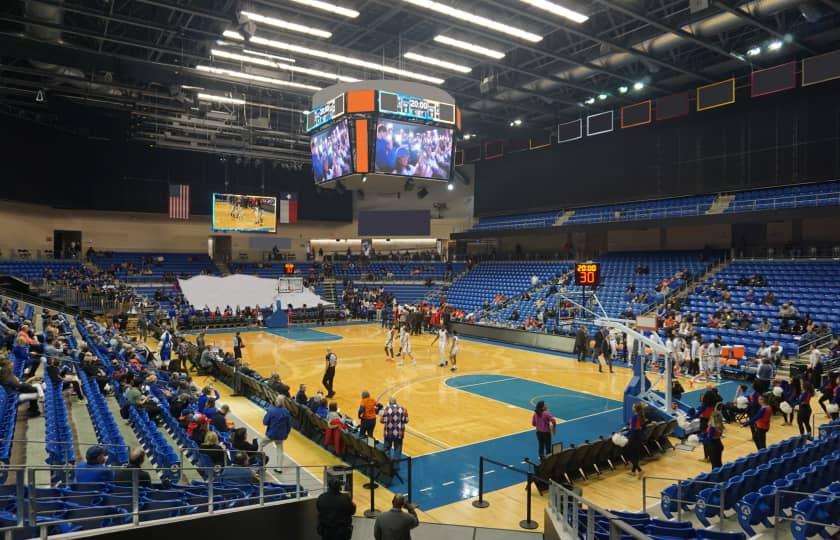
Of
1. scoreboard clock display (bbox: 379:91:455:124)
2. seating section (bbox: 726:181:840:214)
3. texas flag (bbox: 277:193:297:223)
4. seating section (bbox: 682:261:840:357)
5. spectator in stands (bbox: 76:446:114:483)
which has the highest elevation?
scoreboard clock display (bbox: 379:91:455:124)

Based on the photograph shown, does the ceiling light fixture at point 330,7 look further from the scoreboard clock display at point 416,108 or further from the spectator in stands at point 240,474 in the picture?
the spectator in stands at point 240,474

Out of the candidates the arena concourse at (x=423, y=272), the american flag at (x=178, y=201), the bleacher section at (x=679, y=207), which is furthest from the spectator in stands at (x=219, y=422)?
the american flag at (x=178, y=201)

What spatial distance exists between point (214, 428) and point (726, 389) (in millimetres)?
15416

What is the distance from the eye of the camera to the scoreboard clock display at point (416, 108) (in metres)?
18.3

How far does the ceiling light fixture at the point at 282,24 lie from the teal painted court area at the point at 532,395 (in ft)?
42.4

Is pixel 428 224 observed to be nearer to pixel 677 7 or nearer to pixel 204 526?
pixel 677 7

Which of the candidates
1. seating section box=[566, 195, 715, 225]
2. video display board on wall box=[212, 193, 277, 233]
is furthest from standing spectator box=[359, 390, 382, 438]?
video display board on wall box=[212, 193, 277, 233]

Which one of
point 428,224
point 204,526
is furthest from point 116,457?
point 428,224

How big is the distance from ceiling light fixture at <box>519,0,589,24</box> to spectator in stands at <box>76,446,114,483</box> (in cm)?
1620

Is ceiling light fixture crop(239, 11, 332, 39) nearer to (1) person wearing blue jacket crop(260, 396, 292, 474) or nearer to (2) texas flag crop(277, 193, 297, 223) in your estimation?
(1) person wearing blue jacket crop(260, 396, 292, 474)

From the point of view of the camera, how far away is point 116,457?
7.07 m

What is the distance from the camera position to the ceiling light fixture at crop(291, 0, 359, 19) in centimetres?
1706

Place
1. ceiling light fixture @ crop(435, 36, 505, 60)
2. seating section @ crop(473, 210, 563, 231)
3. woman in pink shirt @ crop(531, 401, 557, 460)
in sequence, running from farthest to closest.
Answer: seating section @ crop(473, 210, 563, 231) → ceiling light fixture @ crop(435, 36, 505, 60) → woman in pink shirt @ crop(531, 401, 557, 460)

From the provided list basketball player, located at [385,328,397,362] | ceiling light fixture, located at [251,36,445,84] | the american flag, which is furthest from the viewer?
the american flag
